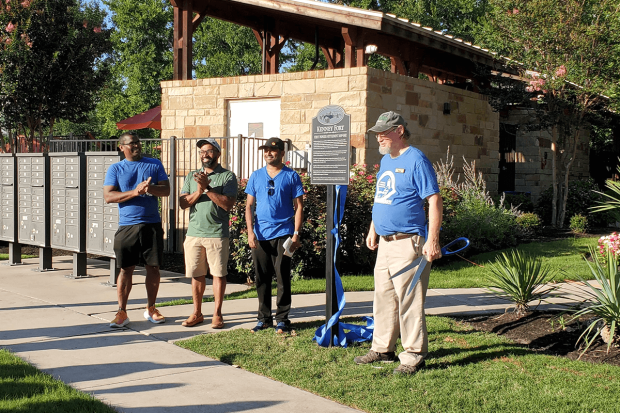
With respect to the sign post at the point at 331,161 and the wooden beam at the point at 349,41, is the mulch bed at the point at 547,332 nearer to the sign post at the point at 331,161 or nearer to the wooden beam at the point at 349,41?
the sign post at the point at 331,161

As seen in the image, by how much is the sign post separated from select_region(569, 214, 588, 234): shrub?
1080cm

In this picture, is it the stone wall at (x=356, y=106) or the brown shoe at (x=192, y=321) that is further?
the stone wall at (x=356, y=106)

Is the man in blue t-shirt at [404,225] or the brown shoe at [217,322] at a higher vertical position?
the man in blue t-shirt at [404,225]

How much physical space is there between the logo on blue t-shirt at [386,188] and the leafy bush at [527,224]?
31.1ft

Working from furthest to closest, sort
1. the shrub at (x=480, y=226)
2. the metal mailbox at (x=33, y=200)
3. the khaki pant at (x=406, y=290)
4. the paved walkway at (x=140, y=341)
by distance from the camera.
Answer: the shrub at (x=480, y=226)
the metal mailbox at (x=33, y=200)
the khaki pant at (x=406, y=290)
the paved walkway at (x=140, y=341)

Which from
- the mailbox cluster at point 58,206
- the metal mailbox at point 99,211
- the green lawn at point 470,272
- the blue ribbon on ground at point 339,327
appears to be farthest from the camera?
the mailbox cluster at point 58,206

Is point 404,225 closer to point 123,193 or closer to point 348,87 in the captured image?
point 123,193

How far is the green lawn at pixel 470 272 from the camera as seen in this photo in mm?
8484

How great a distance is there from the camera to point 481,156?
51.8ft

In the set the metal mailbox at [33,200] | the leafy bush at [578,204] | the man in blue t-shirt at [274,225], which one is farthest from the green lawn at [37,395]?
the leafy bush at [578,204]

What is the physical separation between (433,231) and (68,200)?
257 inches

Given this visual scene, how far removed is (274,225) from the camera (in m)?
6.21

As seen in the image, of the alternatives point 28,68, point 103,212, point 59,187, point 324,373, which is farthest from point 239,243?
point 28,68

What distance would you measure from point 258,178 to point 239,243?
313 centimetres
